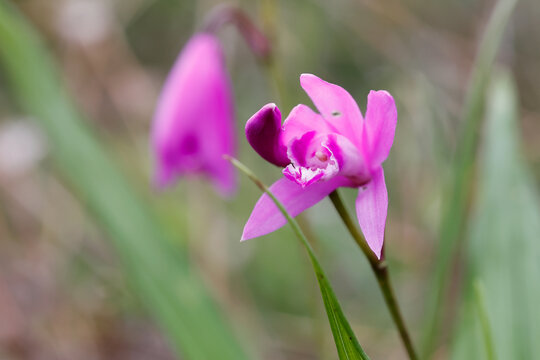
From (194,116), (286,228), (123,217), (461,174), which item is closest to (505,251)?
(461,174)

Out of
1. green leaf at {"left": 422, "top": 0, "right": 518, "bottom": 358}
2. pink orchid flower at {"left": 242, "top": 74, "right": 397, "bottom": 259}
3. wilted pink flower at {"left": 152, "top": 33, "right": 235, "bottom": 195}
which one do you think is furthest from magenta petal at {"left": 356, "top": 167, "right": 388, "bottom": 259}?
wilted pink flower at {"left": 152, "top": 33, "right": 235, "bottom": 195}

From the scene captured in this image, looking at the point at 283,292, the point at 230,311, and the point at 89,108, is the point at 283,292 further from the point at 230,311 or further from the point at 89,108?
the point at 89,108

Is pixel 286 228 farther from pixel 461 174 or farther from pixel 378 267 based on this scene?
pixel 378 267

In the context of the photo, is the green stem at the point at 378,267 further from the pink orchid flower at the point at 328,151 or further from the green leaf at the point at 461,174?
the green leaf at the point at 461,174

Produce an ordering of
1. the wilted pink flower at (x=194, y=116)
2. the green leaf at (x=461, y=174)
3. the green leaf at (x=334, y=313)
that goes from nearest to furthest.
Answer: the green leaf at (x=334, y=313) < the green leaf at (x=461, y=174) < the wilted pink flower at (x=194, y=116)

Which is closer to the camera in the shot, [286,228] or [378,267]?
[378,267]

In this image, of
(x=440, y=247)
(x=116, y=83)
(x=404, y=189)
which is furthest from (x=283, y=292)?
(x=440, y=247)

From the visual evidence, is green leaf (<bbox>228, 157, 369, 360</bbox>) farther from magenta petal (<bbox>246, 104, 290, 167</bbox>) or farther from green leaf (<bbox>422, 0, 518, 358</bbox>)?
green leaf (<bbox>422, 0, 518, 358</bbox>)

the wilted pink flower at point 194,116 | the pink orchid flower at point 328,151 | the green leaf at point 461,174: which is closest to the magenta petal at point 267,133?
the pink orchid flower at point 328,151
